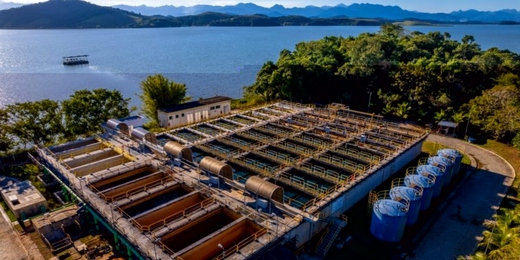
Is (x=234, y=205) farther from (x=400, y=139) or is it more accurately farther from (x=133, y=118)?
(x=133, y=118)

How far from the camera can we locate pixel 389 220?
22906mm

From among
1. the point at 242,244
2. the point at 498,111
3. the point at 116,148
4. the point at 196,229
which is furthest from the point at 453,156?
the point at 116,148

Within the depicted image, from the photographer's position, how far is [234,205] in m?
23.8

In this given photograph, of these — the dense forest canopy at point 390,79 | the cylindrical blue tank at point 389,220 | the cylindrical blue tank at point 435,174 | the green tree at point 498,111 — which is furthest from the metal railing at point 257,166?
the green tree at point 498,111

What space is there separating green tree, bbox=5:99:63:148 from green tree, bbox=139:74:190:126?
561 inches

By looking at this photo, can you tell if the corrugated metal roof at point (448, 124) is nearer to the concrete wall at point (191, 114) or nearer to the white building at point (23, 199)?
the concrete wall at point (191, 114)

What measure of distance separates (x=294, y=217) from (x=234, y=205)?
458 cm

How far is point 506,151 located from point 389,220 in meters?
29.2

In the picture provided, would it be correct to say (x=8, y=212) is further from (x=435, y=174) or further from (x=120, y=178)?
(x=435, y=174)

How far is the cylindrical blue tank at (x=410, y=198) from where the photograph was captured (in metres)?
24.7

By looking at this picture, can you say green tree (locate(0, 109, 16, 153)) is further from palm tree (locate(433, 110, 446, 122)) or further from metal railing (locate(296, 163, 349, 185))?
palm tree (locate(433, 110, 446, 122))

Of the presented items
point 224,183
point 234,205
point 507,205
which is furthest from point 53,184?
point 507,205

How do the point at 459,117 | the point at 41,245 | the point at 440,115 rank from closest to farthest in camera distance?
the point at 41,245, the point at 459,117, the point at 440,115

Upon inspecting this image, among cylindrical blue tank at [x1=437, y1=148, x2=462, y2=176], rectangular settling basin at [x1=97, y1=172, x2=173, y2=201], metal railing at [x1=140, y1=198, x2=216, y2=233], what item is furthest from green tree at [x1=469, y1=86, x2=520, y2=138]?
rectangular settling basin at [x1=97, y1=172, x2=173, y2=201]
